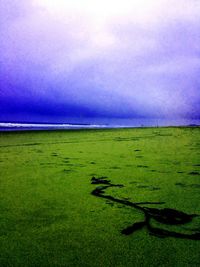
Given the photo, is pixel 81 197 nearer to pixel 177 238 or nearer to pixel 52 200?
pixel 52 200

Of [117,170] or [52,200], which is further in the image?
[117,170]

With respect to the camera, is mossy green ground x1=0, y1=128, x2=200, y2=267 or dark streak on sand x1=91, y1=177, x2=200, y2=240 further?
dark streak on sand x1=91, y1=177, x2=200, y2=240

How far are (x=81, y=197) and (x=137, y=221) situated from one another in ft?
2.48

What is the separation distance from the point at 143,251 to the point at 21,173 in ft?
8.61

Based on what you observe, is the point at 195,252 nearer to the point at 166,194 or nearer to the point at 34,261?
the point at 34,261

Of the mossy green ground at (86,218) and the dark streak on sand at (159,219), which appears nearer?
the mossy green ground at (86,218)

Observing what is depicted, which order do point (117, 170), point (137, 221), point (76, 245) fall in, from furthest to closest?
point (117, 170)
point (137, 221)
point (76, 245)

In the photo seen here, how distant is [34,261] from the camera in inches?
61.1

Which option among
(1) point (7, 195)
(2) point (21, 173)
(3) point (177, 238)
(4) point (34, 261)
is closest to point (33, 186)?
(1) point (7, 195)

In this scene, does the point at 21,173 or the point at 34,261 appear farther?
the point at 21,173

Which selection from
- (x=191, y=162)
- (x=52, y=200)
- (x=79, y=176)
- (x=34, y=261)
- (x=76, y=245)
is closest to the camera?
(x=34, y=261)

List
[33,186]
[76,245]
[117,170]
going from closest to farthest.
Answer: [76,245]
[33,186]
[117,170]

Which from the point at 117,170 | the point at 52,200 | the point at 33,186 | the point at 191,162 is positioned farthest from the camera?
the point at 191,162

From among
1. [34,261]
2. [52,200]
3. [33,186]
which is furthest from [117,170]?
[34,261]
